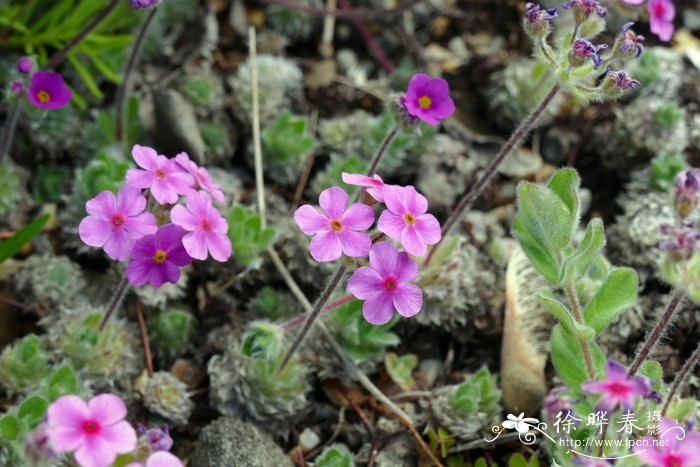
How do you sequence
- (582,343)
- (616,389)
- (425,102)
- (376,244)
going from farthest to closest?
(425,102) → (582,343) → (376,244) → (616,389)

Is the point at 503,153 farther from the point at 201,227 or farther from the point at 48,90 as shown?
the point at 48,90

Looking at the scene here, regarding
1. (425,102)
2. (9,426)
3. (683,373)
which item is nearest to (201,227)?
(9,426)

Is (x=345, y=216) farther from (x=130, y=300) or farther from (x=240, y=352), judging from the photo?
(x=130, y=300)

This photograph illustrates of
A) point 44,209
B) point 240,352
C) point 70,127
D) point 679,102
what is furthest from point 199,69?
point 679,102

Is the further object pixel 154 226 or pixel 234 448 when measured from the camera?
pixel 234 448

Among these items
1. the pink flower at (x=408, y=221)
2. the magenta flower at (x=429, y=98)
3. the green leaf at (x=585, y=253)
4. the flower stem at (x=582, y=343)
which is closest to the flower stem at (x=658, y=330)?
the flower stem at (x=582, y=343)

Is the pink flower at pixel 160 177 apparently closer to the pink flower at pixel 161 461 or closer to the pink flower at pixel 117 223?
the pink flower at pixel 117 223
